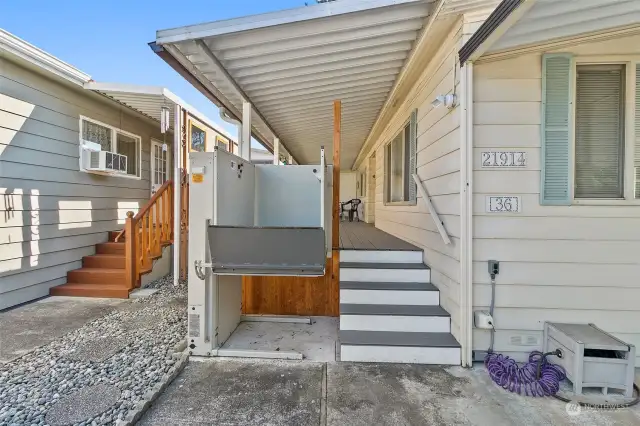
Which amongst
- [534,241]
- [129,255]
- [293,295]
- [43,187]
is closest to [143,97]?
[43,187]

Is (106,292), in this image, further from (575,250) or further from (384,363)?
(575,250)

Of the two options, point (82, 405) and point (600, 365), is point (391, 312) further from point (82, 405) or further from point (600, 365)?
point (82, 405)

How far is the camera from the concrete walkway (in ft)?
6.79

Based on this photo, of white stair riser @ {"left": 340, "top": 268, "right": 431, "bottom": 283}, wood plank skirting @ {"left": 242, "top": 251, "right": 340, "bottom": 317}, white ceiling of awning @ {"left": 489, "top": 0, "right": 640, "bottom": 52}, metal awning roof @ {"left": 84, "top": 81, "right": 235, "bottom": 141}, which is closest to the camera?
white ceiling of awning @ {"left": 489, "top": 0, "right": 640, "bottom": 52}

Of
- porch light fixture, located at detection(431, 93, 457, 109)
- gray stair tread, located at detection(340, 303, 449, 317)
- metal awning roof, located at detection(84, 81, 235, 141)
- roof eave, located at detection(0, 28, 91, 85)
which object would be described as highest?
roof eave, located at detection(0, 28, 91, 85)

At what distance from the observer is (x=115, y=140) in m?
5.77

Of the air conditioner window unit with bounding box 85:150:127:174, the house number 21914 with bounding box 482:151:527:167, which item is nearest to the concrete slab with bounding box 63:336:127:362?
the air conditioner window unit with bounding box 85:150:127:174

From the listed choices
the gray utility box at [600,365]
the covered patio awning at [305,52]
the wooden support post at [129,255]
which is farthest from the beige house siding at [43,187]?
the gray utility box at [600,365]

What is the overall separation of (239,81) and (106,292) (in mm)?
3512

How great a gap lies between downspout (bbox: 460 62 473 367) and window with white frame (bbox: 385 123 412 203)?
1.78 metres

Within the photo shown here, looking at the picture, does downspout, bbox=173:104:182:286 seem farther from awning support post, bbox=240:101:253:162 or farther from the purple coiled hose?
the purple coiled hose

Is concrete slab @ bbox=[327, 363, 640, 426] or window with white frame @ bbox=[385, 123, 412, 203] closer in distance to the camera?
concrete slab @ bbox=[327, 363, 640, 426]

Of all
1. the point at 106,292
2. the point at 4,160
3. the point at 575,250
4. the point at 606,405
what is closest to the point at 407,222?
the point at 575,250

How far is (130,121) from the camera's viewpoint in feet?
20.2
